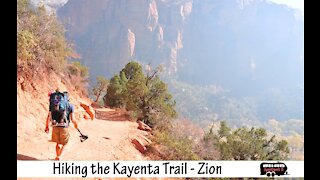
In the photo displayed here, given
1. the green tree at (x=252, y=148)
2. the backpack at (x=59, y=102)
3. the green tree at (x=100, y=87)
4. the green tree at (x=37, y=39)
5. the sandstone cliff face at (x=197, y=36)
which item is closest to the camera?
the backpack at (x=59, y=102)

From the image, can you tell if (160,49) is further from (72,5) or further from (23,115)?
(23,115)

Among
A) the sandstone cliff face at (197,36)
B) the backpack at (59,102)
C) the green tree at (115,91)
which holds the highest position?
the sandstone cliff face at (197,36)

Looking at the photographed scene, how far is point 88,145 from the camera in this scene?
7.77 m

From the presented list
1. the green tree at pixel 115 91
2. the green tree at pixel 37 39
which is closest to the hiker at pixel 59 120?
the green tree at pixel 37 39

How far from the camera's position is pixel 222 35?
93.8 m

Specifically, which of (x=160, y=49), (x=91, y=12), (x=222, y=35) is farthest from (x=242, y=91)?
(x=91, y=12)

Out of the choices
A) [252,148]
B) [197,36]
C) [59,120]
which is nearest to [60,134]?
[59,120]

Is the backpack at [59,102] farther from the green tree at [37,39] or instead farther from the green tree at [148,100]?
the green tree at [148,100]

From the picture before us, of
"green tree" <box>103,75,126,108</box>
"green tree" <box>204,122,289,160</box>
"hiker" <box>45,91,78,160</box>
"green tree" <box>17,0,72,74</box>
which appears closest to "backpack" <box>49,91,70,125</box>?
"hiker" <box>45,91,78,160</box>

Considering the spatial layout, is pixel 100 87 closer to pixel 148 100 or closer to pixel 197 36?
pixel 148 100

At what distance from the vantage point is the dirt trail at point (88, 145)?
6.16 metres

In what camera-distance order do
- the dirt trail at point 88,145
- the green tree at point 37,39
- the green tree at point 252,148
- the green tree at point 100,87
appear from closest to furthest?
1. the dirt trail at point 88,145
2. the green tree at point 37,39
3. the green tree at point 252,148
4. the green tree at point 100,87

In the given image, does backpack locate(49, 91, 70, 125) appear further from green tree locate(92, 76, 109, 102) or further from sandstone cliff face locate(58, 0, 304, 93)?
sandstone cliff face locate(58, 0, 304, 93)
